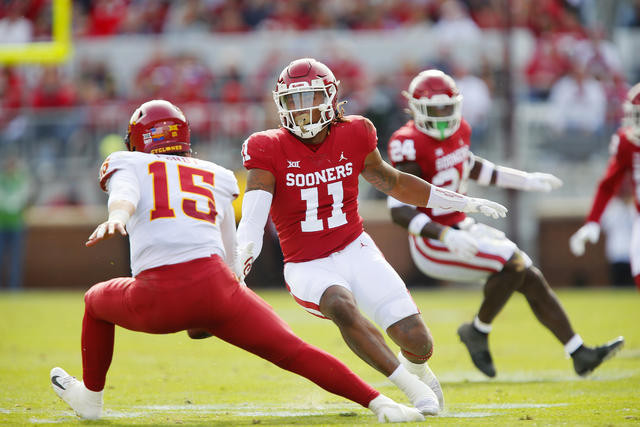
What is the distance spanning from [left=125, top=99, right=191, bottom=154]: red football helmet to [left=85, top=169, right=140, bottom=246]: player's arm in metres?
0.32

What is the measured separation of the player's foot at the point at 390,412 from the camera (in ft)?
15.4


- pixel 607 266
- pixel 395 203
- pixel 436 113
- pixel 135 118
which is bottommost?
pixel 607 266

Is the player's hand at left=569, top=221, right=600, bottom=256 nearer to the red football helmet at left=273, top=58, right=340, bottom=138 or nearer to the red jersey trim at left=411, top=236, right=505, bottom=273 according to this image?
the red jersey trim at left=411, top=236, right=505, bottom=273

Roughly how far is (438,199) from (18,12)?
1104cm

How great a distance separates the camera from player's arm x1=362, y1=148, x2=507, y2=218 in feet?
18.1

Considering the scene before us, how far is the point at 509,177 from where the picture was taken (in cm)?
711

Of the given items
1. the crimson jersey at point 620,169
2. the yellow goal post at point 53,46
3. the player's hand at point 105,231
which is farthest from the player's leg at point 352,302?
the yellow goal post at point 53,46

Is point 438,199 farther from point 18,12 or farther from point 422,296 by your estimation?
point 18,12

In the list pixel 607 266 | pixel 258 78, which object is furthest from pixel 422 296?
pixel 258 78

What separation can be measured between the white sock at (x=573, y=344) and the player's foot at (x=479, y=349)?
0.53 m

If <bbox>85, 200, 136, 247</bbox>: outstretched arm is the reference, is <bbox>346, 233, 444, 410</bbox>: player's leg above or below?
below

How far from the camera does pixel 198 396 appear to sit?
6078 millimetres

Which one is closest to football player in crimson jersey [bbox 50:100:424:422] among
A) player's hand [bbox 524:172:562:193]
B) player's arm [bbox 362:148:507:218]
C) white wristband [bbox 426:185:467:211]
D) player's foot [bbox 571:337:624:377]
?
player's arm [bbox 362:148:507:218]

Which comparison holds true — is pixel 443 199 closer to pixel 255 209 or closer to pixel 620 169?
pixel 255 209
